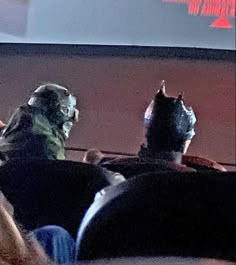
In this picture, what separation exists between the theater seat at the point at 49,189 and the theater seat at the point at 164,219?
0.17 feet

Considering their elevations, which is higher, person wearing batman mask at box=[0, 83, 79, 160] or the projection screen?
the projection screen

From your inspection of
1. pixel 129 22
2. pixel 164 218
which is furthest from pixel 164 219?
pixel 129 22

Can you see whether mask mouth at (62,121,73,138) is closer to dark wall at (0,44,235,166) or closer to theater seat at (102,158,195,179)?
dark wall at (0,44,235,166)

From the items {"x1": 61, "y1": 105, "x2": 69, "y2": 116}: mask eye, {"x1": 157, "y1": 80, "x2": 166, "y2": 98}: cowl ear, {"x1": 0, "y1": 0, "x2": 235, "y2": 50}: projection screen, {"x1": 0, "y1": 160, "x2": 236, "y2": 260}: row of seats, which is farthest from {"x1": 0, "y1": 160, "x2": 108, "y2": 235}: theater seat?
{"x1": 0, "y1": 0, "x2": 235, "y2": 50}: projection screen

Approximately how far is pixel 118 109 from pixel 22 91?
26cm

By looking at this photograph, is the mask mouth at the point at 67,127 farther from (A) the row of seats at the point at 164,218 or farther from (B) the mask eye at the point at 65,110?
(A) the row of seats at the point at 164,218

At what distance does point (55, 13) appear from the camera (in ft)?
3.86

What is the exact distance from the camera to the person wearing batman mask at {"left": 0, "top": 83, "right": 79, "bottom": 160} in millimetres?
817

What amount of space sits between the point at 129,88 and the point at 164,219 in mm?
552

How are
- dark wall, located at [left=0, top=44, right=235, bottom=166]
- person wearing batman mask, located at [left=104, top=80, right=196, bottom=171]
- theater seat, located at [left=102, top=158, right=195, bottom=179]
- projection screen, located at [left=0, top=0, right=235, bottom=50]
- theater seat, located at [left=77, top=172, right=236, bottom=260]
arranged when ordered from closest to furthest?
theater seat, located at [left=77, top=172, right=236, bottom=260]
theater seat, located at [left=102, top=158, right=195, bottom=179]
person wearing batman mask, located at [left=104, top=80, right=196, bottom=171]
dark wall, located at [left=0, top=44, right=235, bottom=166]
projection screen, located at [left=0, top=0, right=235, bottom=50]

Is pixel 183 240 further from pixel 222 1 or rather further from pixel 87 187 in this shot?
pixel 222 1

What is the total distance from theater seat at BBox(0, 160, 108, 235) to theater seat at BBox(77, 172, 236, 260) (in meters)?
0.05

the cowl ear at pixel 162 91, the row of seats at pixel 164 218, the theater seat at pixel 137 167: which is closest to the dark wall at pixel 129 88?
the cowl ear at pixel 162 91

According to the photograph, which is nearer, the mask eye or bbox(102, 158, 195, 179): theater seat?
bbox(102, 158, 195, 179): theater seat
